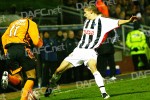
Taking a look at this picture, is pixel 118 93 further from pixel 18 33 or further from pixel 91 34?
pixel 18 33

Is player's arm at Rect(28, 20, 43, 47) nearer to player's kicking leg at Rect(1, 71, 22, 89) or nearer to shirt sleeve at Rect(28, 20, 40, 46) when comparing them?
shirt sleeve at Rect(28, 20, 40, 46)

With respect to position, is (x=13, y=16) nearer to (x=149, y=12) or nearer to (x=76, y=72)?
(x=76, y=72)

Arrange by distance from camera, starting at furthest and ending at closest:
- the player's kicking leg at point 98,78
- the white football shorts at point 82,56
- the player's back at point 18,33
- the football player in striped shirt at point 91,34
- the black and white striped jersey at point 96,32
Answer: the black and white striped jersey at point 96,32 → the football player in striped shirt at point 91,34 → the white football shorts at point 82,56 → the player's kicking leg at point 98,78 → the player's back at point 18,33

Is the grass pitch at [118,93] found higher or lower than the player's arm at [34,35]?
lower

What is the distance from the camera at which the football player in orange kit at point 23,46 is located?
986 cm

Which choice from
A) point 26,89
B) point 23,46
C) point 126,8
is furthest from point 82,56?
point 126,8

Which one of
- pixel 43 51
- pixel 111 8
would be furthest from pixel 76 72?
pixel 111 8

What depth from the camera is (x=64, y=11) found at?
20.0 metres

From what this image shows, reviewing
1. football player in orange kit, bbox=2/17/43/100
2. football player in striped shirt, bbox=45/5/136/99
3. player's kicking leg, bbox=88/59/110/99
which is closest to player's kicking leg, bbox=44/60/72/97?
football player in striped shirt, bbox=45/5/136/99

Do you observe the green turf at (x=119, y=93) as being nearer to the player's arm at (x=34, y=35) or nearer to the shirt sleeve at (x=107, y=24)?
the shirt sleeve at (x=107, y=24)

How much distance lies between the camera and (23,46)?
395 inches

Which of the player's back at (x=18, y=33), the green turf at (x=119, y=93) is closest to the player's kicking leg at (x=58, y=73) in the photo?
the green turf at (x=119, y=93)

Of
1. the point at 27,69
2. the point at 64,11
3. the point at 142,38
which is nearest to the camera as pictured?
the point at 27,69

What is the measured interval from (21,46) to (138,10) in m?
13.4
